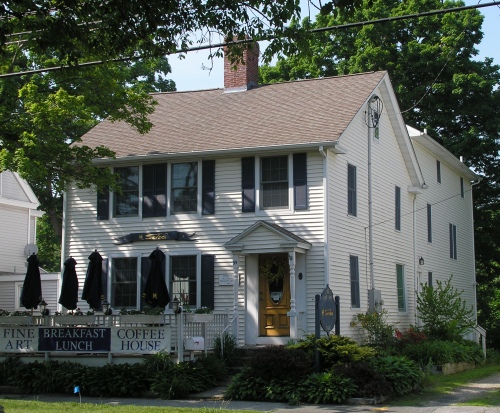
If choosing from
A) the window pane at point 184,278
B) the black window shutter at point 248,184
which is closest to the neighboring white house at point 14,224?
the window pane at point 184,278

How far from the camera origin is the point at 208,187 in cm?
2198

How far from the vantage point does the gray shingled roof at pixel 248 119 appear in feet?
70.9

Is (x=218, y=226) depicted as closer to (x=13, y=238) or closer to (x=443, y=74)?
(x=13, y=238)

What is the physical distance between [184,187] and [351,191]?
15.4ft

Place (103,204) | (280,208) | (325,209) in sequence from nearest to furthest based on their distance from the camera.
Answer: (325,209), (280,208), (103,204)

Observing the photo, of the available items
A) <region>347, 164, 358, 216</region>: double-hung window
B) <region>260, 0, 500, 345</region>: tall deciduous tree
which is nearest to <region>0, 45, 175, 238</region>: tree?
<region>347, 164, 358, 216</region>: double-hung window

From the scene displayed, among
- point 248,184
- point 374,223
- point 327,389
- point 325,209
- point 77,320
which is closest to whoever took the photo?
point 327,389

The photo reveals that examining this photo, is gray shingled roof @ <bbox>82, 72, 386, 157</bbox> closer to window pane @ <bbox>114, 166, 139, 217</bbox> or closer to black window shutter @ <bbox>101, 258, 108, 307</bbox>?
window pane @ <bbox>114, 166, 139, 217</bbox>

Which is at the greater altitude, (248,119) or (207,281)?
(248,119)

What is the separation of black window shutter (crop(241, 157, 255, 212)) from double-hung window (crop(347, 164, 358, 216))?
283cm

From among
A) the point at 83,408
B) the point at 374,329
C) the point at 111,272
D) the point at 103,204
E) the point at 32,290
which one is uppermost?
the point at 103,204

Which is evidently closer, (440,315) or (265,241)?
(265,241)

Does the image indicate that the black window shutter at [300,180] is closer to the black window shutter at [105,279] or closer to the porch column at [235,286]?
the porch column at [235,286]

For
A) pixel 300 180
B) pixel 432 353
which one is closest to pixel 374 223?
pixel 300 180
